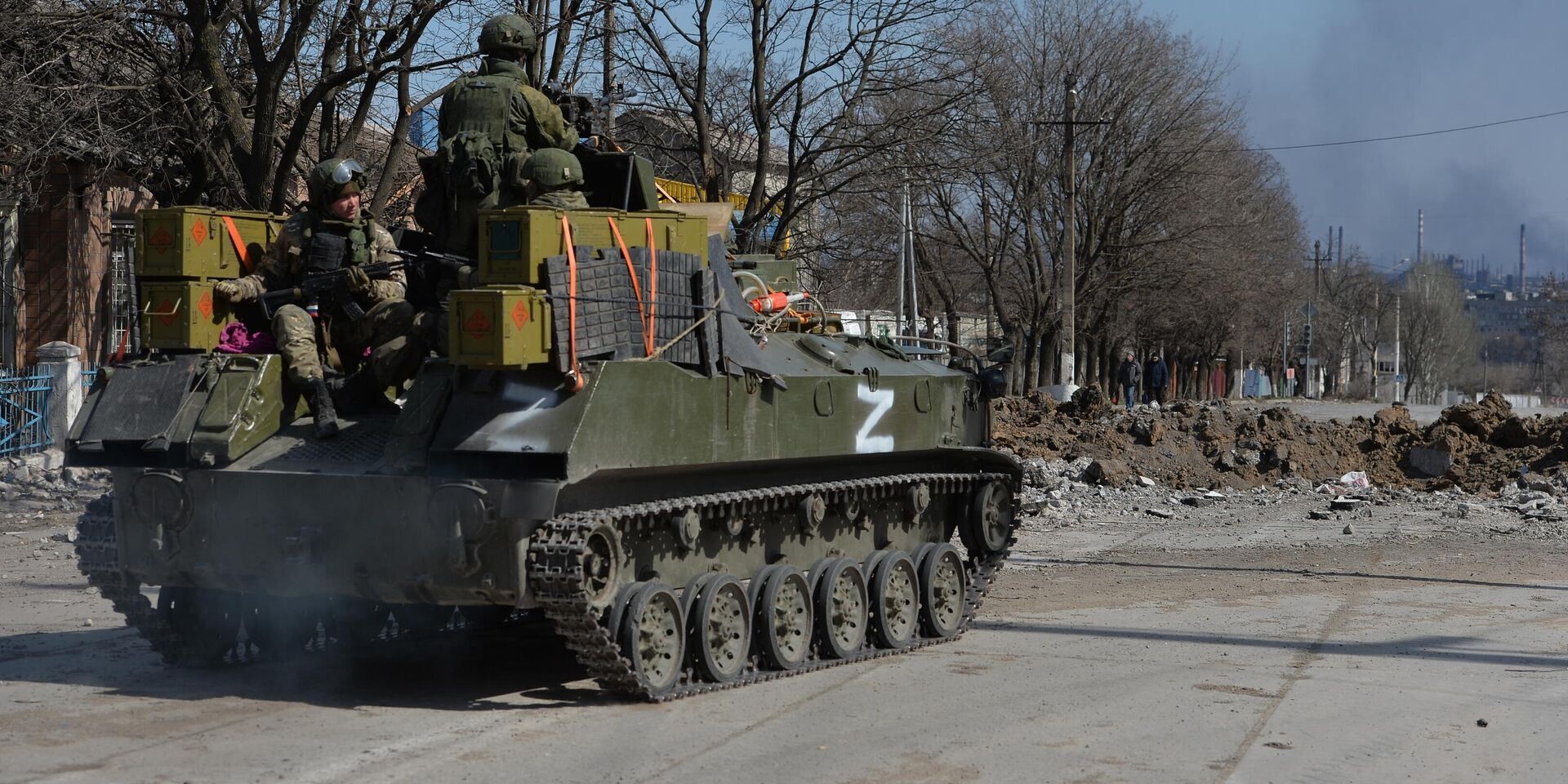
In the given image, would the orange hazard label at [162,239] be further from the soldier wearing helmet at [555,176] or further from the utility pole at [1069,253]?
the utility pole at [1069,253]

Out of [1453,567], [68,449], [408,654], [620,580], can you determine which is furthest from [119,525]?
[1453,567]

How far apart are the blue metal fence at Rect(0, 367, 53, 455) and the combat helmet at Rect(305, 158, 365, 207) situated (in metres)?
12.3

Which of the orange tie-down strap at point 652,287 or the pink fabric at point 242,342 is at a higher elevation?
the orange tie-down strap at point 652,287

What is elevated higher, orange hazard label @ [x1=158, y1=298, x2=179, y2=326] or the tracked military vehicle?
orange hazard label @ [x1=158, y1=298, x2=179, y2=326]

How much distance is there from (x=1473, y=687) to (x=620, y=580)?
466 cm

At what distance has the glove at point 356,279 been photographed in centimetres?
912

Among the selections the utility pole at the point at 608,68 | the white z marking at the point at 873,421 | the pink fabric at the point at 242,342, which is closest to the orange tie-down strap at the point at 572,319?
the pink fabric at the point at 242,342

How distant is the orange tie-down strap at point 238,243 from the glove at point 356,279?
61 centimetres

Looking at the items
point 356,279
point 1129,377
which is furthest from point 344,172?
point 1129,377

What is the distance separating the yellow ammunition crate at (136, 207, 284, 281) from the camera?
8875mm

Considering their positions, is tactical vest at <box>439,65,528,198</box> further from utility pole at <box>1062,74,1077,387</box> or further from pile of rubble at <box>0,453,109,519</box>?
utility pole at <box>1062,74,1077,387</box>

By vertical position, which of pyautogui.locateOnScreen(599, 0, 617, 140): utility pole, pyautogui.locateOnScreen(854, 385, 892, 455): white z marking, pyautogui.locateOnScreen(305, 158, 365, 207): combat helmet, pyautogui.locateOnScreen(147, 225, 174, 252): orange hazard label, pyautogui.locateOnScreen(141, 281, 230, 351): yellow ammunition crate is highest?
pyautogui.locateOnScreen(599, 0, 617, 140): utility pole

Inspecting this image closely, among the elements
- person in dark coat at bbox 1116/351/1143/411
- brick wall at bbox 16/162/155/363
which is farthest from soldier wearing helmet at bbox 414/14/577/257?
person in dark coat at bbox 1116/351/1143/411

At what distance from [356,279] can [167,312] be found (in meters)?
0.98
